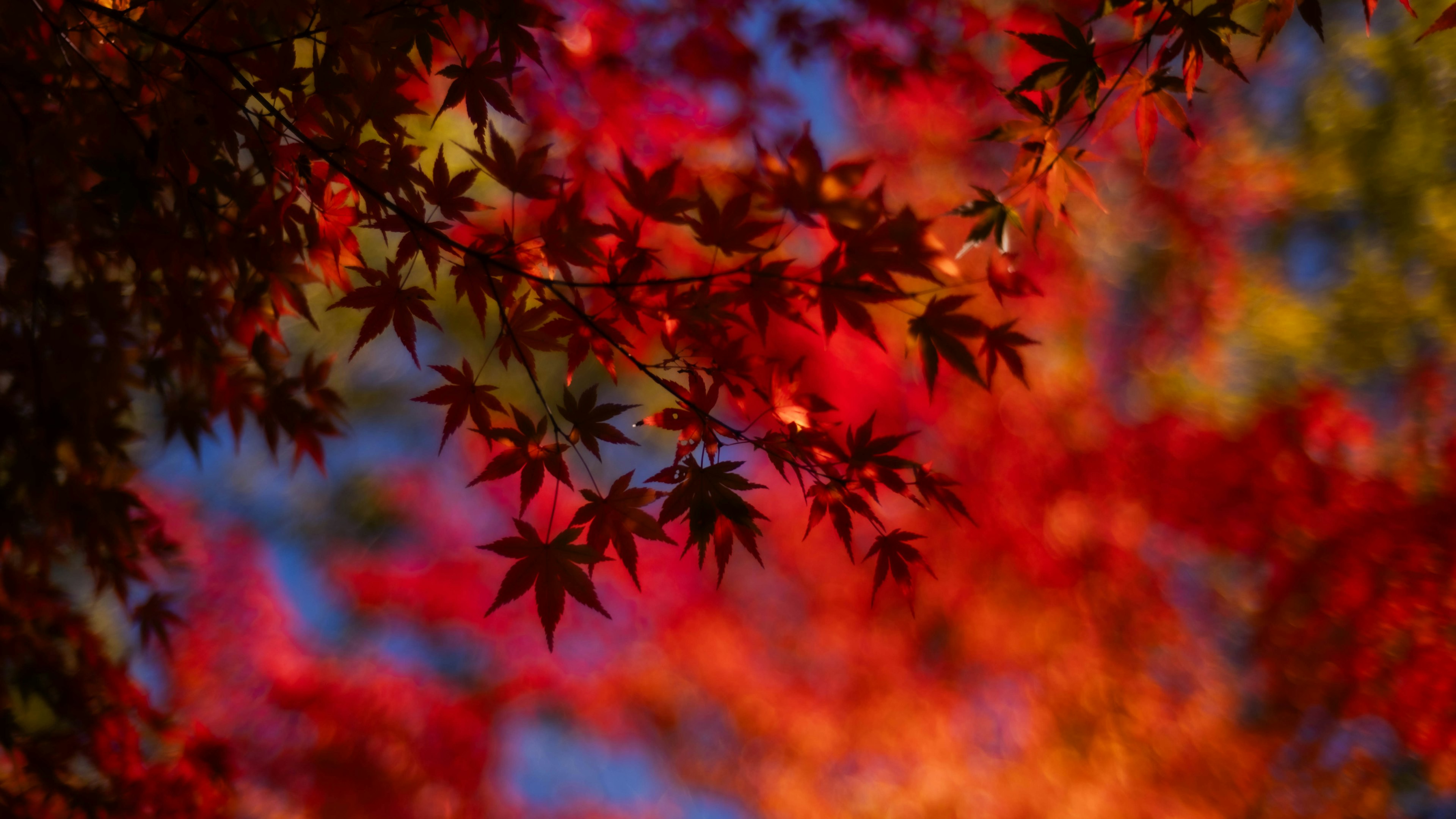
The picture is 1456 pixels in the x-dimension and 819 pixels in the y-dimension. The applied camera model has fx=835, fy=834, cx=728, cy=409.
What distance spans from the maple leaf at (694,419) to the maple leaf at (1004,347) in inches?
19.7

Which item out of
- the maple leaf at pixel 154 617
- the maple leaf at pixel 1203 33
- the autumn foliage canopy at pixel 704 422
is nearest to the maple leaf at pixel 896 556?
the autumn foliage canopy at pixel 704 422

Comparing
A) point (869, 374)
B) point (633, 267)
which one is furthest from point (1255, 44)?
point (633, 267)

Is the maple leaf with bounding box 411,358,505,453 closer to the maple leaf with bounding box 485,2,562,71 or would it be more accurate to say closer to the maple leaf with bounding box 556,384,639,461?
the maple leaf with bounding box 556,384,639,461

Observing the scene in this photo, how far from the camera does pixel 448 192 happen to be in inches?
61.8

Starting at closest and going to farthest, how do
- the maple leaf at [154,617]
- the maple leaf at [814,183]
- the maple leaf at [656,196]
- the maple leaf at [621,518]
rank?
the maple leaf at [814,183] → the maple leaf at [656,196] → the maple leaf at [621,518] → the maple leaf at [154,617]

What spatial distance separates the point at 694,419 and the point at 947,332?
523mm

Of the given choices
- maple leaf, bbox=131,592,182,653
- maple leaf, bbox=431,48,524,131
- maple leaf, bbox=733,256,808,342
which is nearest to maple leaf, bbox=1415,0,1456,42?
maple leaf, bbox=733,256,808,342

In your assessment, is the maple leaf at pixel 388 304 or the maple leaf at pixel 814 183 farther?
the maple leaf at pixel 388 304

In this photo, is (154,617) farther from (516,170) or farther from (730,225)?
(730,225)

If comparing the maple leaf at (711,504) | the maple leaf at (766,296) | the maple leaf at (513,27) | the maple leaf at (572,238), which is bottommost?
the maple leaf at (711,504)

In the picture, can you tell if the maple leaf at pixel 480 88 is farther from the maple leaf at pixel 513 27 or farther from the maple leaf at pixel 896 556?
the maple leaf at pixel 896 556

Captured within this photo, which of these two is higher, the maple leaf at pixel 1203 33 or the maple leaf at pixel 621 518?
the maple leaf at pixel 1203 33

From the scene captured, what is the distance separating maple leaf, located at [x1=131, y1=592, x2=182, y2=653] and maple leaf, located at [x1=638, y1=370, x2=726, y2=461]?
2.15 meters

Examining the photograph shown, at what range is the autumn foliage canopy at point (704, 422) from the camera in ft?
5.02
